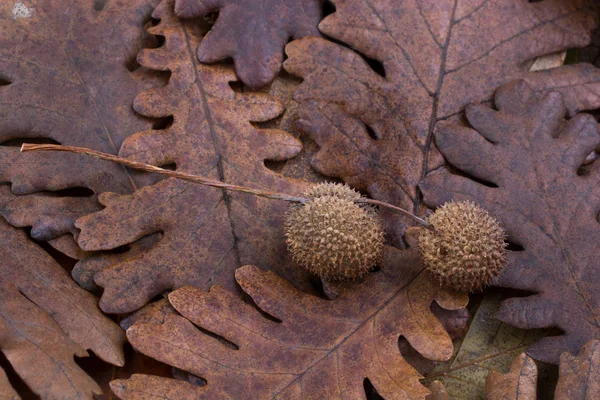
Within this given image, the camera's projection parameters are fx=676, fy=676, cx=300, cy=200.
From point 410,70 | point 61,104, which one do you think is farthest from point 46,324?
point 410,70

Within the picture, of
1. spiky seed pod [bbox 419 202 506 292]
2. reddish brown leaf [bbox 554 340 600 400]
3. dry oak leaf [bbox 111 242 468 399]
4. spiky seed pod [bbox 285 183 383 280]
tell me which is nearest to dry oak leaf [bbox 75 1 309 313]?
dry oak leaf [bbox 111 242 468 399]

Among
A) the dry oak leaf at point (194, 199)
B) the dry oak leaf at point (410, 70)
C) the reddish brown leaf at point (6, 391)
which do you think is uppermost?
the dry oak leaf at point (410, 70)

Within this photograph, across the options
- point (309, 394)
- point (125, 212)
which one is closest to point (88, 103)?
point (125, 212)

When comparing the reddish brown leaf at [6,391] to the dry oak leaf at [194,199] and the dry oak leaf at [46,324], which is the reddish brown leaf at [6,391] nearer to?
the dry oak leaf at [46,324]

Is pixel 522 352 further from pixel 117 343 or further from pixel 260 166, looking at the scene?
pixel 117 343

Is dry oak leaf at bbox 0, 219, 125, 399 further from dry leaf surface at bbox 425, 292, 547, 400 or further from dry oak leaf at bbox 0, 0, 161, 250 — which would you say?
dry leaf surface at bbox 425, 292, 547, 400

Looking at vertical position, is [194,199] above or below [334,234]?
below

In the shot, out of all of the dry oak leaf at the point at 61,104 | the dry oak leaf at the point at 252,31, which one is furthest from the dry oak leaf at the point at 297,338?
the dry oak leaf at the point at 252,31

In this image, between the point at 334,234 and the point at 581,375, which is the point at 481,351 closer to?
the point at 581,375
